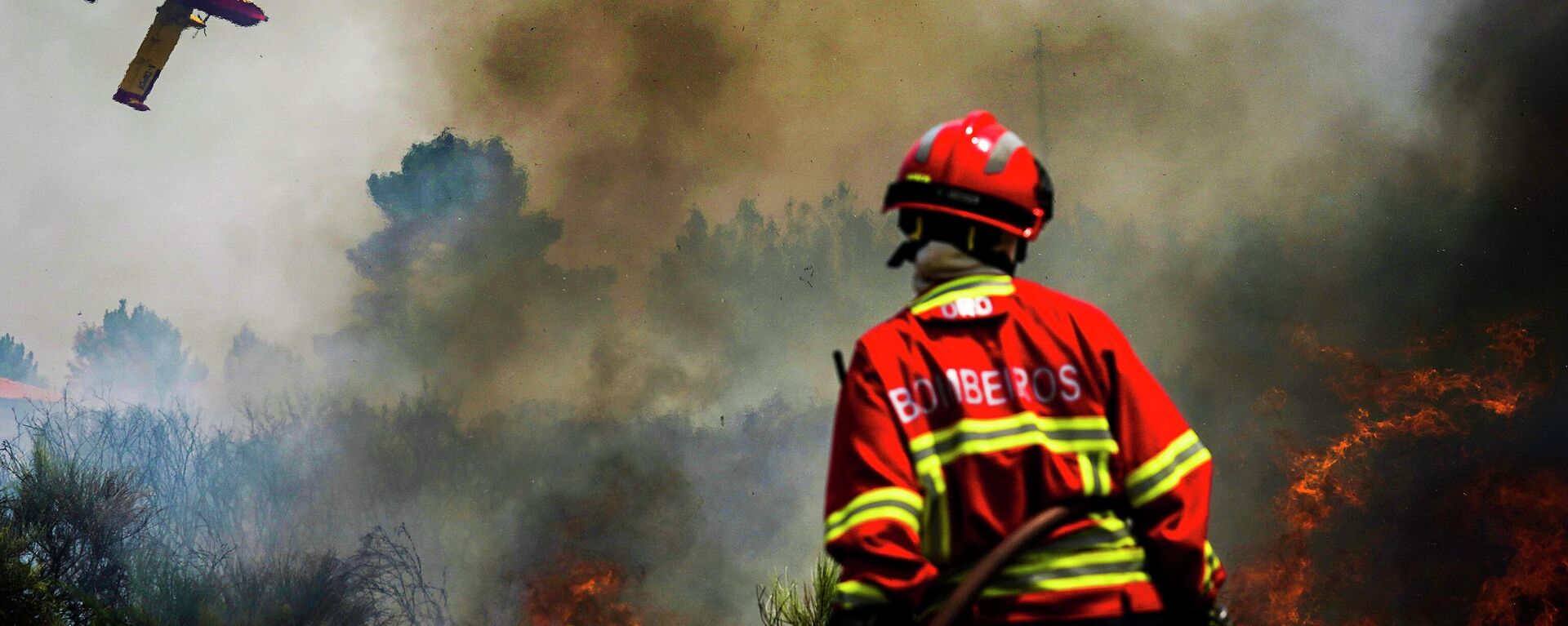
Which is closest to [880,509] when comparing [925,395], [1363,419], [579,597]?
[925,395]

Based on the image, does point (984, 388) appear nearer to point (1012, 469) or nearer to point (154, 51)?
point (1012, 469)

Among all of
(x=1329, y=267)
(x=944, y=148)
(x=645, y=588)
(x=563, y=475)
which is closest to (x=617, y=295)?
(x=563, y=475)

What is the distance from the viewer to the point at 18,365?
2827 cm

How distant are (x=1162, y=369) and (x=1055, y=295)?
1956 centimetres

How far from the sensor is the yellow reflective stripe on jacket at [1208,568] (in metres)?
2.59

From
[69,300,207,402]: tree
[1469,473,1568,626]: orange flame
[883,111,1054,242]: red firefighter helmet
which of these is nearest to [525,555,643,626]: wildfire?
[69,300,207,402]: tree

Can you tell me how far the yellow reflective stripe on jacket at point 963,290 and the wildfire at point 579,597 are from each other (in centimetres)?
2083

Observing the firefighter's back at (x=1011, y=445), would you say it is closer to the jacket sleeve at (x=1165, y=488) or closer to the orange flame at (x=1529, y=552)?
the jacket sleeve at (x=1165, y=488)

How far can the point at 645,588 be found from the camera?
22969 millimetres

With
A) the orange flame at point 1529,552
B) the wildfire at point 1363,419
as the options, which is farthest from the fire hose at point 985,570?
the orange flame at point 1529,552

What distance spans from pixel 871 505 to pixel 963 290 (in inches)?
22.6

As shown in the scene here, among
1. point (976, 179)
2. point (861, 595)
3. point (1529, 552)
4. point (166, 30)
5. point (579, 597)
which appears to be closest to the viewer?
point (861, 595)

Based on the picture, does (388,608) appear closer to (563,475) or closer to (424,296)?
(563,475)

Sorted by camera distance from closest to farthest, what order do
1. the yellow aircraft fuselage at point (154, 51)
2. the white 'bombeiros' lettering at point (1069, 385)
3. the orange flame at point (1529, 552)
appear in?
the white 'bombeiros' lettering at point (1069, 385), the orange flame at point (1529, 552), the yellow aircraft fuselage at point (154, 51)
